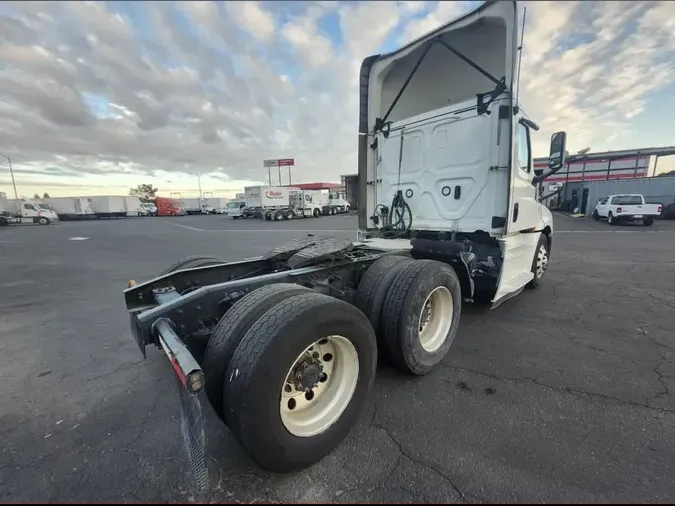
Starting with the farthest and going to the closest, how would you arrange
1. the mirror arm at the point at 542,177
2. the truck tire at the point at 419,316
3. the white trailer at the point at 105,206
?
the white trailer at the point at 105,206
the mirror arm at the point at 542,177
the truck tire at the point at 419,316

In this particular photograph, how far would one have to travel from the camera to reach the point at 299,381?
2.03 metres

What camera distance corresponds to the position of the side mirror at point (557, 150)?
4.45 meters

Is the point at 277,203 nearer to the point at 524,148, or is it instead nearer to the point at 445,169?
the point at 445,169

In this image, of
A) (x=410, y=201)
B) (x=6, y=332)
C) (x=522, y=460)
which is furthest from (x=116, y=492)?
(x=410, y=201)

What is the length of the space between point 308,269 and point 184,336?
114 centimetres

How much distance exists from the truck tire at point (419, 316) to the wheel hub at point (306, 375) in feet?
2.98

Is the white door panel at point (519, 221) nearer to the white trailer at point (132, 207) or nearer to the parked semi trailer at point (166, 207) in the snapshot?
the parked semi trailer at point (166, 207)

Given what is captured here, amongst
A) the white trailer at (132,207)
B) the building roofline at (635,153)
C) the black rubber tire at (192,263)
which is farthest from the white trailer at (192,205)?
the black rubber tire at (192,263)

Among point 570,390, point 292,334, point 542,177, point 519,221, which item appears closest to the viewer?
point 292,334

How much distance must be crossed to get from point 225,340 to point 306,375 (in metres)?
0.55

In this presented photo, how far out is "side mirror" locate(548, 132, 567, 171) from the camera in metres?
4.45

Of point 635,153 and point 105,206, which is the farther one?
point 105,206

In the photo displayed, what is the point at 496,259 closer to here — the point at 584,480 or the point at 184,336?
the point at 584,480

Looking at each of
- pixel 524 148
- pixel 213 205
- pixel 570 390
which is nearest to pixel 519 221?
pixel 524 148
